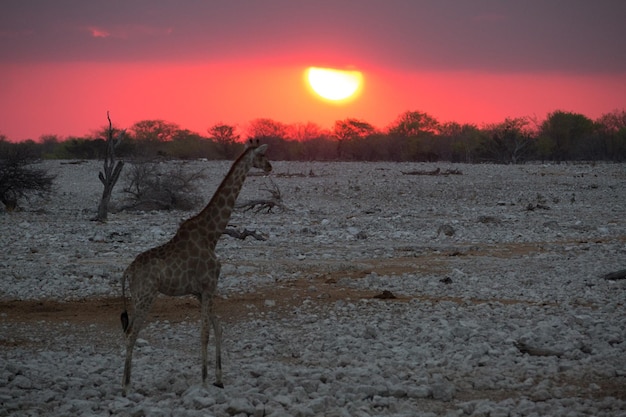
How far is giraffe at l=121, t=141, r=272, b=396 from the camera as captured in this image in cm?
761

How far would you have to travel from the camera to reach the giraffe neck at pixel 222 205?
807 cm

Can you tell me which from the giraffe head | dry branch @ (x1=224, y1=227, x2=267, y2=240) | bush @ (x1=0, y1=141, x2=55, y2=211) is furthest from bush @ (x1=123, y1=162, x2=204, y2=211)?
the giraffe head

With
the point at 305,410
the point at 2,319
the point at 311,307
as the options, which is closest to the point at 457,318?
the point at 311,307

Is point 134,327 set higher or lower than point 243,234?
higher

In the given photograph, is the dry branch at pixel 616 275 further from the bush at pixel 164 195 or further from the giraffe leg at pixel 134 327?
the bush at pixel 164 195

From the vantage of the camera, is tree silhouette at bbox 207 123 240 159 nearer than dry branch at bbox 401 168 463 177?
No

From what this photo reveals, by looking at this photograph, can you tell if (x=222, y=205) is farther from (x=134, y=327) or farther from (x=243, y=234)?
(x=243, y=234)

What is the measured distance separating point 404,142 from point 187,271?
6441 centimetres

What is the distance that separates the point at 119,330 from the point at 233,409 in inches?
143

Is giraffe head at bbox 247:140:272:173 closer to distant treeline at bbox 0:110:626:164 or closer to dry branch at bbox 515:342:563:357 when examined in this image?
dry branch at bbox 515:342:563:357

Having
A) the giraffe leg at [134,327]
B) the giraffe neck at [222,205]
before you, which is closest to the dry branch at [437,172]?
the giraffe neck at [222,205]

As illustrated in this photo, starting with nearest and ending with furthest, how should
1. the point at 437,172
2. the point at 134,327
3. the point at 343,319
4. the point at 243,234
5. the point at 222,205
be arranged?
the point at 134,327
the point at 222,205
the point at 343,319
the point at 243,234
the point at 437,172

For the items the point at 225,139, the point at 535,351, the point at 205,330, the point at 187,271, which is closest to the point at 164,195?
the point at 187,271

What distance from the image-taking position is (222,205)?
26.8ft
